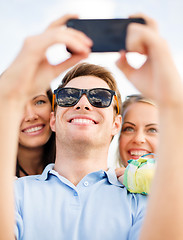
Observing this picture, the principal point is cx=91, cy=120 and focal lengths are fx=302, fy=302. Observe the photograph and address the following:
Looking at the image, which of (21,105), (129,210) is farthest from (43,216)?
(21,105)

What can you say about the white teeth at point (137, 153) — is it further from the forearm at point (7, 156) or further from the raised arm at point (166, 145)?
the forearm at point (7, 156)

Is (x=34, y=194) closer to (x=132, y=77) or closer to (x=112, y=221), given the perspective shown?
(x=112, y=221)

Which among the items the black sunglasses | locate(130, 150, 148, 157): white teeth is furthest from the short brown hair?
locate(130, 150, 148, 157): white teeth

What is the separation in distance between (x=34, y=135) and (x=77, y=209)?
5.53 feet

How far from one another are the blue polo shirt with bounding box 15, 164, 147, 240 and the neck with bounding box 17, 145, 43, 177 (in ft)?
4.18

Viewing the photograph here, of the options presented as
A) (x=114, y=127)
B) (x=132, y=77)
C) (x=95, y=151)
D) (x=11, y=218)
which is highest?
(x=132, y=77)

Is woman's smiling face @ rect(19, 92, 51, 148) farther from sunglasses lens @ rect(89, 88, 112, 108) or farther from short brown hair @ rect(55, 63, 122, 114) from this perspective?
sunglasses lens @ rect(89, 88, 112, 108)

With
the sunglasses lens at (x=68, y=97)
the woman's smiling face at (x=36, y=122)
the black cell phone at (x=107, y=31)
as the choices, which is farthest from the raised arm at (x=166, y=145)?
the woman's smiling face at (x=36, y=122)

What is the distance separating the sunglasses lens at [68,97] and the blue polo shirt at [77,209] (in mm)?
746

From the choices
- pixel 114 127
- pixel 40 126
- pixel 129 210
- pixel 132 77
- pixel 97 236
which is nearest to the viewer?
pixel 132 77

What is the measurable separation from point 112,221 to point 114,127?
4.21ft

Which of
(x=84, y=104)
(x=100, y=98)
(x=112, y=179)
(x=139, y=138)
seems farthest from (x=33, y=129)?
(x=112, y=179)

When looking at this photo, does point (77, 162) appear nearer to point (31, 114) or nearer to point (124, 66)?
point (31, 114)

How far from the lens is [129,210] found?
2633 millimetres
